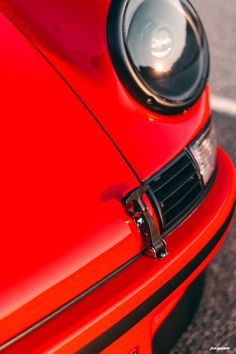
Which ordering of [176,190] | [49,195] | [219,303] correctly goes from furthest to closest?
[219,303]
[176,190]
[49,195]

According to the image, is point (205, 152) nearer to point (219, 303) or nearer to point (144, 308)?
point (144, 308)

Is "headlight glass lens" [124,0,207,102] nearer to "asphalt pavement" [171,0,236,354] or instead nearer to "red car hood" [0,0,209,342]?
"red car hood" [0,0,209,342]

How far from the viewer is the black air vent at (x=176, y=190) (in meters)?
1.16

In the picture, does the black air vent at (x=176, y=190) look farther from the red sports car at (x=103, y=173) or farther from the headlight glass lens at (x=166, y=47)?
the headlight glass lens at (x=166, y=47)

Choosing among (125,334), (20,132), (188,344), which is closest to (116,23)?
(20,132)

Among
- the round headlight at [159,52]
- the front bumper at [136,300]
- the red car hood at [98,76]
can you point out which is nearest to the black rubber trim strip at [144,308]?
the front bumper at [136,300]

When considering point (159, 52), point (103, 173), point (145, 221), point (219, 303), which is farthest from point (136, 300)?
point (219, 303)

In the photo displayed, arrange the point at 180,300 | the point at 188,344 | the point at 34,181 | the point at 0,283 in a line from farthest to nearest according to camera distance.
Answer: the point at 188,344
the point at 180,300
the point at 34,181
the point at 0,283

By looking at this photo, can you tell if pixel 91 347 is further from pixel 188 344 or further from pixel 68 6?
pixel 68 6

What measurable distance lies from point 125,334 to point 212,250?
12.3 inches

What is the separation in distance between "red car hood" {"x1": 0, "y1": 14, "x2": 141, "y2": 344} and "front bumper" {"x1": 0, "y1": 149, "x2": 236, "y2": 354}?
29 millimetres

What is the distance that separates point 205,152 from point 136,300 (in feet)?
1.38

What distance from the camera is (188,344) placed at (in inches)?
61.1

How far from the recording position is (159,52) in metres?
1.24
